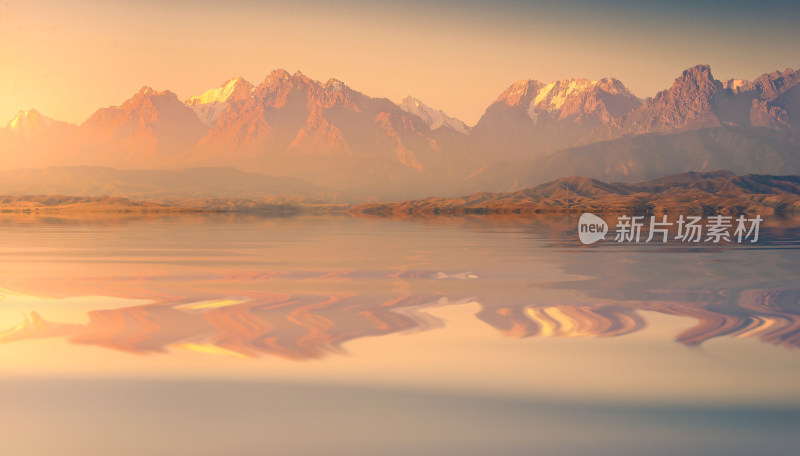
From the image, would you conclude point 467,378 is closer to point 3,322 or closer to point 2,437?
point 2,437

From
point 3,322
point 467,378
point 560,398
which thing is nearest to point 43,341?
point 3,322

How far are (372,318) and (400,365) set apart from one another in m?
5.64

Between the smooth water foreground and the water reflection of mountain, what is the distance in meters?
0.10

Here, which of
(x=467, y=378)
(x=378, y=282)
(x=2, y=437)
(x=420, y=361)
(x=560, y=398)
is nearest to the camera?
(x=2, y=437)

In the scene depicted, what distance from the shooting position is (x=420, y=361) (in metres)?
16.1

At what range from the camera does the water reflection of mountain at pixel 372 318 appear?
1816 cm

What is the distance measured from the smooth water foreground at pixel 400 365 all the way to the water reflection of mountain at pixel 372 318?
4.0 inches

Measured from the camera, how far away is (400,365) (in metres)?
15.8

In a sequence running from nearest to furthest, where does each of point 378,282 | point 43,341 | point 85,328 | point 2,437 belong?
point 2,437 → point 43,341 → point 85,328 → point 378,282

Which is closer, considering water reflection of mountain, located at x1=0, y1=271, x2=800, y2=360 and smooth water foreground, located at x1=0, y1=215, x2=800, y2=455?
smooth water foreground, located at x1=0, y1=215, x2=800, y2=455

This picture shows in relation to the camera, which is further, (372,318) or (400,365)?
(372,318)

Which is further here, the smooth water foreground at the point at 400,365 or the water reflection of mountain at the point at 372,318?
the water reflection of mountain at the point at 372,318

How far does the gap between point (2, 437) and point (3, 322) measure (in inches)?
431

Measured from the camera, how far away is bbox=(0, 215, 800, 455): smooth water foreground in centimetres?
Answer: 1140
